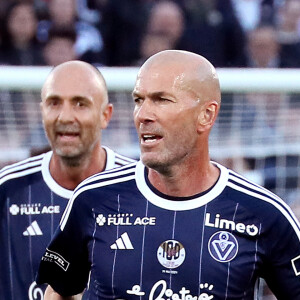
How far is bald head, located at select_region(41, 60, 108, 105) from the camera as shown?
15.5 feet

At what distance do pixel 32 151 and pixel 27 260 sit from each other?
4.59 ft

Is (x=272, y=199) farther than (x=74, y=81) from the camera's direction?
No

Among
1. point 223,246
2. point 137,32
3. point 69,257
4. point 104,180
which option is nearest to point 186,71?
point 104,180

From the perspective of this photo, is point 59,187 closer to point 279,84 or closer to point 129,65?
point 279,84

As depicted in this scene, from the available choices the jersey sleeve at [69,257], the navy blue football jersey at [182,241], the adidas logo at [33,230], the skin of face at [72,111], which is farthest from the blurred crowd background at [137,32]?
the navy blue football jersey at [182,241]

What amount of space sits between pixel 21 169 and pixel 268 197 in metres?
1.71

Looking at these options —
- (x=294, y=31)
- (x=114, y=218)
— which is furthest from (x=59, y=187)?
(x=294, y=31)

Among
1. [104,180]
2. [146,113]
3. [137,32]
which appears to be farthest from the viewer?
[137,32]

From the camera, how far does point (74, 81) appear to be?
4.75 metres

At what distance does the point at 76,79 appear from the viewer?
4.76 m

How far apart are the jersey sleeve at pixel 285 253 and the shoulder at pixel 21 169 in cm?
174

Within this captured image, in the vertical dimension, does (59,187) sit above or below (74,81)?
below

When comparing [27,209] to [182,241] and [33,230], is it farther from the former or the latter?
[182,241]

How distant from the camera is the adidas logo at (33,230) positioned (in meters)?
4.73
